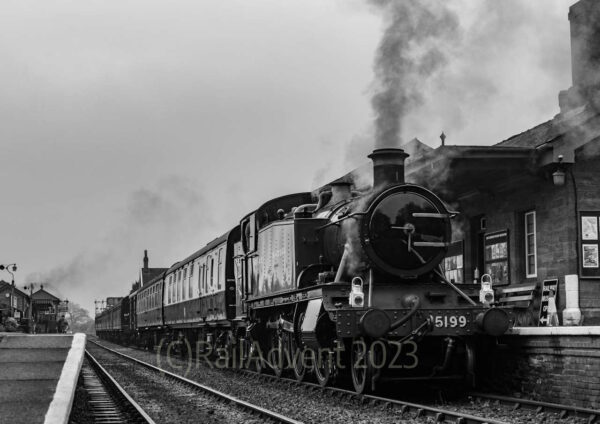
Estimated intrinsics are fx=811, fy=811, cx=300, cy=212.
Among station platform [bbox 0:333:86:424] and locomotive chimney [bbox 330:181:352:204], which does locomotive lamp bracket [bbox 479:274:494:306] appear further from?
station platform [bbox 0:333:86:424]

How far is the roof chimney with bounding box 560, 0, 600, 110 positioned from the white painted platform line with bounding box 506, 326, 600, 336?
5.66m

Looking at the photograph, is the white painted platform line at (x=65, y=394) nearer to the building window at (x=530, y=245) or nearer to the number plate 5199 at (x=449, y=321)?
the number plate 5199 at (x=449, y=321)

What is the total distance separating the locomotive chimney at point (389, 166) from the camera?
10.7m

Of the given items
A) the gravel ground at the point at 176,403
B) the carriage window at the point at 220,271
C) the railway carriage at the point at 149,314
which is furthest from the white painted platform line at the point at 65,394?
the railway carriage at the point at 149,314

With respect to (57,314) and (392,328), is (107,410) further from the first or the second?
(57,314)

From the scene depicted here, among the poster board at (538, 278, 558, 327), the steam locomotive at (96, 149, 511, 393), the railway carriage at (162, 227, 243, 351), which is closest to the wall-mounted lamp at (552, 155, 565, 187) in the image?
the poster board at (538, 278, 558, 327)

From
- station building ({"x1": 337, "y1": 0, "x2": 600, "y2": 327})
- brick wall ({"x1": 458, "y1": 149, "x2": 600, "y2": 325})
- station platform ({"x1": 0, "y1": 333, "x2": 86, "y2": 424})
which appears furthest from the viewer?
brick wall ({"x1": 458, "y1": 149, "x2": 600, "y2": 325})

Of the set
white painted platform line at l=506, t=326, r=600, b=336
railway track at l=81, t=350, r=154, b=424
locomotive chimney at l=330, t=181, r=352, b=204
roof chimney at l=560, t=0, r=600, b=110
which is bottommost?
railway track at l=81, t=350, r=154, b=424

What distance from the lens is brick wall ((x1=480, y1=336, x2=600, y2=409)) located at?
28.6 feet

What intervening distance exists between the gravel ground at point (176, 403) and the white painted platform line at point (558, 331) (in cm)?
355

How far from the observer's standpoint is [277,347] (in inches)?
533

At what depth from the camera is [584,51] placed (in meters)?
16.0

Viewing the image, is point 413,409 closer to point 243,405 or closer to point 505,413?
point 505,413

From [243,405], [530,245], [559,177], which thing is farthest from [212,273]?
[243,405]
